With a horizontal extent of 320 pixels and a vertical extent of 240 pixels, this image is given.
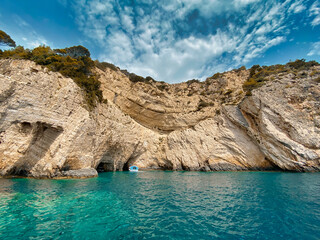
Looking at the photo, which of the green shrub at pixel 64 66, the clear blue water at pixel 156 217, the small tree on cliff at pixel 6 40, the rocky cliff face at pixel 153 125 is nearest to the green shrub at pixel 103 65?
the rocky cliff face at pixel 153 125

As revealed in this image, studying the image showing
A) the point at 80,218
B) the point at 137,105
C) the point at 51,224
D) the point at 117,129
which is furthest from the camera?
the point at 137,105

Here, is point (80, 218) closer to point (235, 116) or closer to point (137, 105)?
point (137, 105)

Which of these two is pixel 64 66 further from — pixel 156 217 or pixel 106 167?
pixel 156 217

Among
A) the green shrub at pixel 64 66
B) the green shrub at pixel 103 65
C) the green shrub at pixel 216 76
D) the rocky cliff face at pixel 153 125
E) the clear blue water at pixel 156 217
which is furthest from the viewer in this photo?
the green shrub at pixel 216 76

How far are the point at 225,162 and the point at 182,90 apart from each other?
23.1 meters

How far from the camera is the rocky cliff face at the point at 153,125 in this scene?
613 inches

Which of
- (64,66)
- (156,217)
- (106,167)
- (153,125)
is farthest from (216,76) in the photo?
(156,217)

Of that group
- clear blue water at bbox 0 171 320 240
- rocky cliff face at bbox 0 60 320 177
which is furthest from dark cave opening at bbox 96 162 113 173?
clear blue water at bbox 0 171 320 240

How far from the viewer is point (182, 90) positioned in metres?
44.5

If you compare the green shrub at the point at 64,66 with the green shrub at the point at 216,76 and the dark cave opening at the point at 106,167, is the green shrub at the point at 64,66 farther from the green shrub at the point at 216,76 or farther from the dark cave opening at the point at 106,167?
the green shrub at the point at 216,76

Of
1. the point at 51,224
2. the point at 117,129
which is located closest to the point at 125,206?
the point at 51,224

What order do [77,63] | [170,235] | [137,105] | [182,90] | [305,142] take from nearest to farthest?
[170,235] < [77,63] < [305,142] < [137,105] < [182,90]

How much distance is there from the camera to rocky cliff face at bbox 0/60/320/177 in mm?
15577

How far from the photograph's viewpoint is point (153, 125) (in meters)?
37.8
